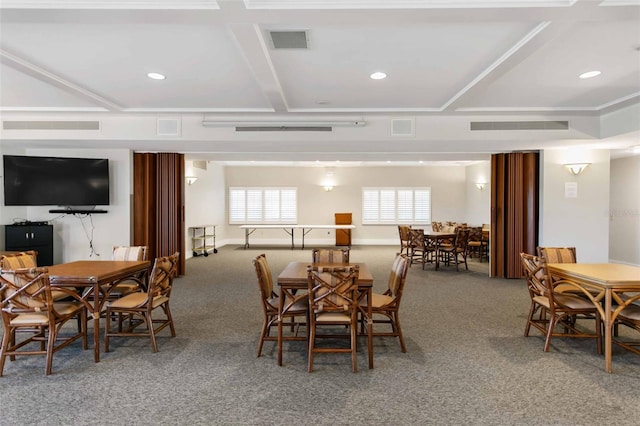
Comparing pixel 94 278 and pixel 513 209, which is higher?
pixel 513 209

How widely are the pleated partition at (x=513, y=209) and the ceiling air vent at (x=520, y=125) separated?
3.42ft

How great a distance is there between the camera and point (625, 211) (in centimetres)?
777

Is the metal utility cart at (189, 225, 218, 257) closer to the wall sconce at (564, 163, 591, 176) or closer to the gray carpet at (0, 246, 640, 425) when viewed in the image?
the gray carpet at (0, 246, 640, 425)

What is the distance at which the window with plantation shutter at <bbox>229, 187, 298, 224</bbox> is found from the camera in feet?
39.4

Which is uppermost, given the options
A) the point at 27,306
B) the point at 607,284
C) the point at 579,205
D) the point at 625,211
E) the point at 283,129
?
the point at 283,129

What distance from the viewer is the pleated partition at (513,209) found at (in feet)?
20.7

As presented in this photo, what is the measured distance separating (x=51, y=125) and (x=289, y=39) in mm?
4628

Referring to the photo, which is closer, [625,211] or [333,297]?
[333,297]

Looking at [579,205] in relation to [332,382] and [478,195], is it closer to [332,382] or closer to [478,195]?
[478,195]

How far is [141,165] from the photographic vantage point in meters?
6.44

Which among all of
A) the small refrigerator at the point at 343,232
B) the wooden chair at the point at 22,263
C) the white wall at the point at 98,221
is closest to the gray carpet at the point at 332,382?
the wooden chair at the point at 22,263

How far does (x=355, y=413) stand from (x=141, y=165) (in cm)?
594

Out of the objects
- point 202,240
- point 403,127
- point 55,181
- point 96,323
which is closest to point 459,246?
point 403,127

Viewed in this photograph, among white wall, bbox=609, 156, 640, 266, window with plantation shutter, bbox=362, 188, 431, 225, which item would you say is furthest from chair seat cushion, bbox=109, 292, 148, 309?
white wall, bbox=609, 156, 640, 266
